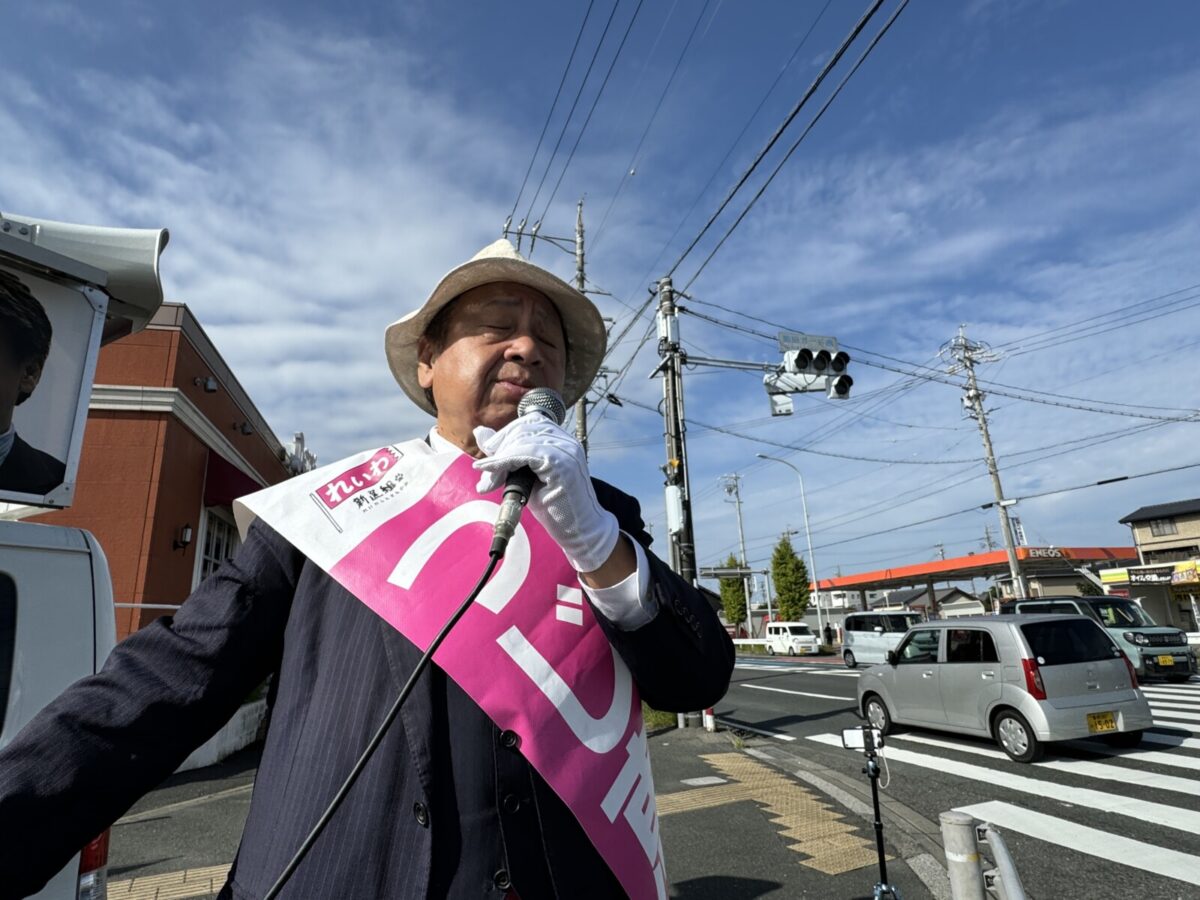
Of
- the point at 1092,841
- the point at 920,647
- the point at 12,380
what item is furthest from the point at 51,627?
the point at 920,647

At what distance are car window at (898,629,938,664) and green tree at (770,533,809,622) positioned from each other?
28870 millimetres

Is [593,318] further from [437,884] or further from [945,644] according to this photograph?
[945,644]

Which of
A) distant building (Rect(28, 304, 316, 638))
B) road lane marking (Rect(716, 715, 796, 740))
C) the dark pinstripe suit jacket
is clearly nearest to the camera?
the dark pinstripe suit jacket

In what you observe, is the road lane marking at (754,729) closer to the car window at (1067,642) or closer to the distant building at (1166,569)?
the car window at (1067,642)

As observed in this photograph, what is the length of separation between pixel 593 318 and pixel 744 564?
50698 mm

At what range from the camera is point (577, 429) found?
14.4m

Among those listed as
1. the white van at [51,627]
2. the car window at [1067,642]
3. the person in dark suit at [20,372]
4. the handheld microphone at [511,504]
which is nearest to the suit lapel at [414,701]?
the handheld microphone at [511,504]

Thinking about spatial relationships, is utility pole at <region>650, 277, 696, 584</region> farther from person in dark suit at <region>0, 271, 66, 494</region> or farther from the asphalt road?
person in dark suit at <region>0, 271, 66, 494</region>

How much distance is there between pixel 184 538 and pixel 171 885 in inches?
245

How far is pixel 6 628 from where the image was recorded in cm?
201

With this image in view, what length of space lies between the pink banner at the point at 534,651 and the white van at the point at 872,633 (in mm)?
19939

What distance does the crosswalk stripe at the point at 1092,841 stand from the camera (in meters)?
4.39

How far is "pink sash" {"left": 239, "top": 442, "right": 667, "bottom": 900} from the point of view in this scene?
1.10 metres

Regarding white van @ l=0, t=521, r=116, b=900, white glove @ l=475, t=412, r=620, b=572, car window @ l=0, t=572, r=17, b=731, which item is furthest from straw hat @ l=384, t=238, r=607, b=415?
car window @ l=0, t=572, r=17, b=731
